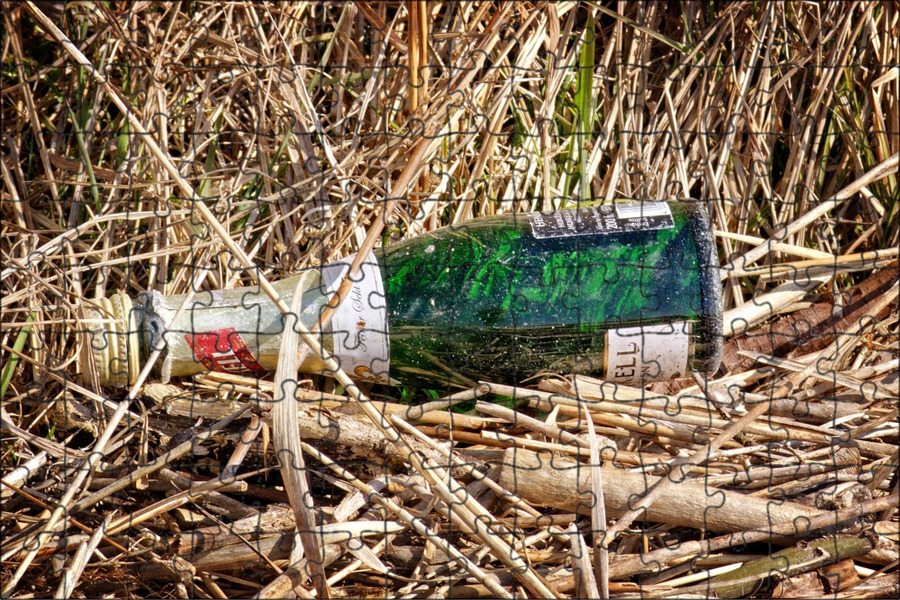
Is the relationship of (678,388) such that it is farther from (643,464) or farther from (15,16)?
(15,16)

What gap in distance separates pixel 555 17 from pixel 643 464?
0.76 meters

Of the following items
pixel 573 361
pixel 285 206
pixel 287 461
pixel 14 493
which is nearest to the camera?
pixel 287 461

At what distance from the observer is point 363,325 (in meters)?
1.22

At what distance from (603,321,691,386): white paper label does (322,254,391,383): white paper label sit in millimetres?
327

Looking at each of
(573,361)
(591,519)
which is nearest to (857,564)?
(591,519)

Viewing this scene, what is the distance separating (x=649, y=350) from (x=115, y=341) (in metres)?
0.75

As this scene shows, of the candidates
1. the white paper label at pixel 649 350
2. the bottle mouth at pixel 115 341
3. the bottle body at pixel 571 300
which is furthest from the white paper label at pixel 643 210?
the bottle mouth at pixel 115 341

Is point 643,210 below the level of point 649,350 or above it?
above

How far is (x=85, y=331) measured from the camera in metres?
1.21
